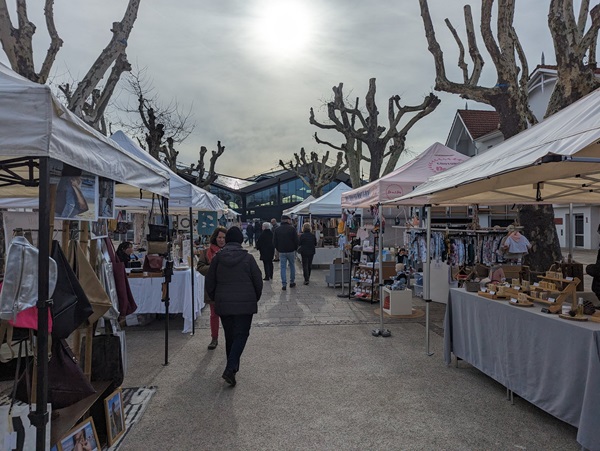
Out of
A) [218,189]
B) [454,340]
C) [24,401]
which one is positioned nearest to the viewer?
[24,401]

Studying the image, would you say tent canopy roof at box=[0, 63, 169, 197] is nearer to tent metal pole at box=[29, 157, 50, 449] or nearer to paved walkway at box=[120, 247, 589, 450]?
tent metal pole at box=[29, 157, 50, 449]

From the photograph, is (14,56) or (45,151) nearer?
(45,151)

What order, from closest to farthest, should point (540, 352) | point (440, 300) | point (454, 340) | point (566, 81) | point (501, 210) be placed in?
point (540, 352) → point (454, 340) → point (566, 81) → point (440, 300) → point (501, 210)

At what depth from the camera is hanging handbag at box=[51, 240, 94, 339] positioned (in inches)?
93.6

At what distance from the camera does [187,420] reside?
11.5 feet

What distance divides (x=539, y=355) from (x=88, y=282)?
362 cm

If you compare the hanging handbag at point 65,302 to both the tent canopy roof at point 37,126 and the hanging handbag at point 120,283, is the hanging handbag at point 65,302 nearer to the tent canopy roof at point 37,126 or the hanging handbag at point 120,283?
the tent canopy roof at point 37,126

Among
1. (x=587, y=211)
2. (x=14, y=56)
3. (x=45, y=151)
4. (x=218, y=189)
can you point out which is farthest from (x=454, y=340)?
(x=218, y=189)

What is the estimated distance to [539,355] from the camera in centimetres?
337

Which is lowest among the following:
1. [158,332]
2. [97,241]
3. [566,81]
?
[158,332]

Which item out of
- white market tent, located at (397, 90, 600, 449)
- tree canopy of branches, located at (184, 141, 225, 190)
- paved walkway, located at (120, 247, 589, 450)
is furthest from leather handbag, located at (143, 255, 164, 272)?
tree canopy of branches, located at (184, 141, 225, 190)

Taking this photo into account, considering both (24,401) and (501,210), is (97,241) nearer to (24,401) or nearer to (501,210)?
(24,401)

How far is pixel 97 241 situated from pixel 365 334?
4.08 m

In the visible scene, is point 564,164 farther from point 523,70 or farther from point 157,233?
point 523,70
